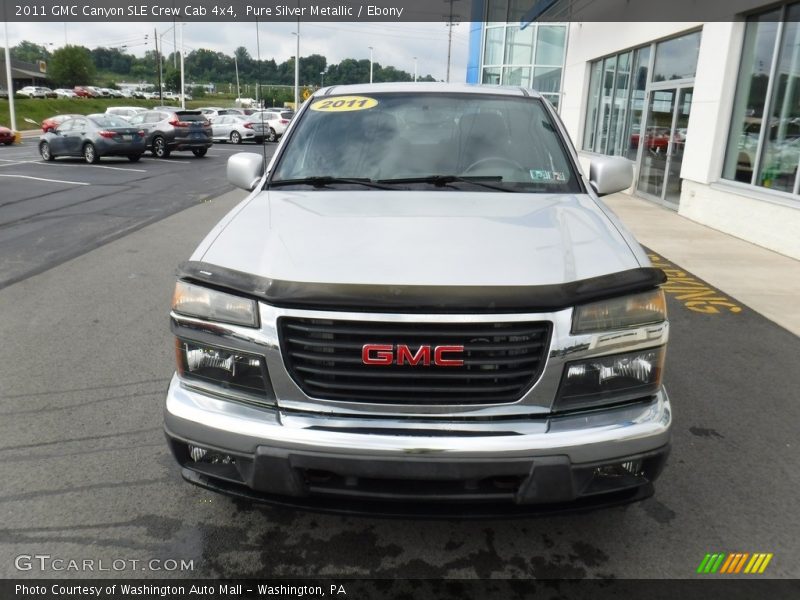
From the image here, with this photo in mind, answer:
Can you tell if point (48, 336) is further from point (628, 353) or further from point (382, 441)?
point (628, 353)

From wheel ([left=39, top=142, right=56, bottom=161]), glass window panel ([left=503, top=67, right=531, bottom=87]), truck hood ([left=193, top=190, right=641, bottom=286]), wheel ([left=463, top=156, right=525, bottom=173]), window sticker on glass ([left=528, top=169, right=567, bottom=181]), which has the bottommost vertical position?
wheel ([left=39, top=142, right=56, bottom=161])

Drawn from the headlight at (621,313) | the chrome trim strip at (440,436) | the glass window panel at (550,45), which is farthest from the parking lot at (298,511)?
the glass window panel at (550,45)

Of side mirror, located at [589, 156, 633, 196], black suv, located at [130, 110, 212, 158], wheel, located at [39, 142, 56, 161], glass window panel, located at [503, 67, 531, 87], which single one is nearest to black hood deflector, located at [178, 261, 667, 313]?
side mirror, located at [589, 156, 633, 196]

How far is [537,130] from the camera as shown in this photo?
3.75m

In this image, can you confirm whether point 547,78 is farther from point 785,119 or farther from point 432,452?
point 432,452

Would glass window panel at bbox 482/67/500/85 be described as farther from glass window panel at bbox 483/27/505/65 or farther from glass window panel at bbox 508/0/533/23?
glass window panel at bbox 508/0/533/23

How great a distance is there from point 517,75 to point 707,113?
652 inches

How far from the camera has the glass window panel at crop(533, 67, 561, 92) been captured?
2375 centimetres

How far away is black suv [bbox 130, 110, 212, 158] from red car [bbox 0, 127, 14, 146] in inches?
336

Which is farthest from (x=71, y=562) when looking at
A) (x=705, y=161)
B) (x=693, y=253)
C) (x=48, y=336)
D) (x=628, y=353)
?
(x=705, y=161)

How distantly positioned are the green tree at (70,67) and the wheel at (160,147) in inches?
3554

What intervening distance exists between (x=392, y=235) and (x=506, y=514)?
1.10 meters

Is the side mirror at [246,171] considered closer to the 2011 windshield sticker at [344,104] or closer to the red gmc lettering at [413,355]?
the 2011 windshield sticker at [344,104]

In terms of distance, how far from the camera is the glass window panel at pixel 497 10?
28781 millimetres
